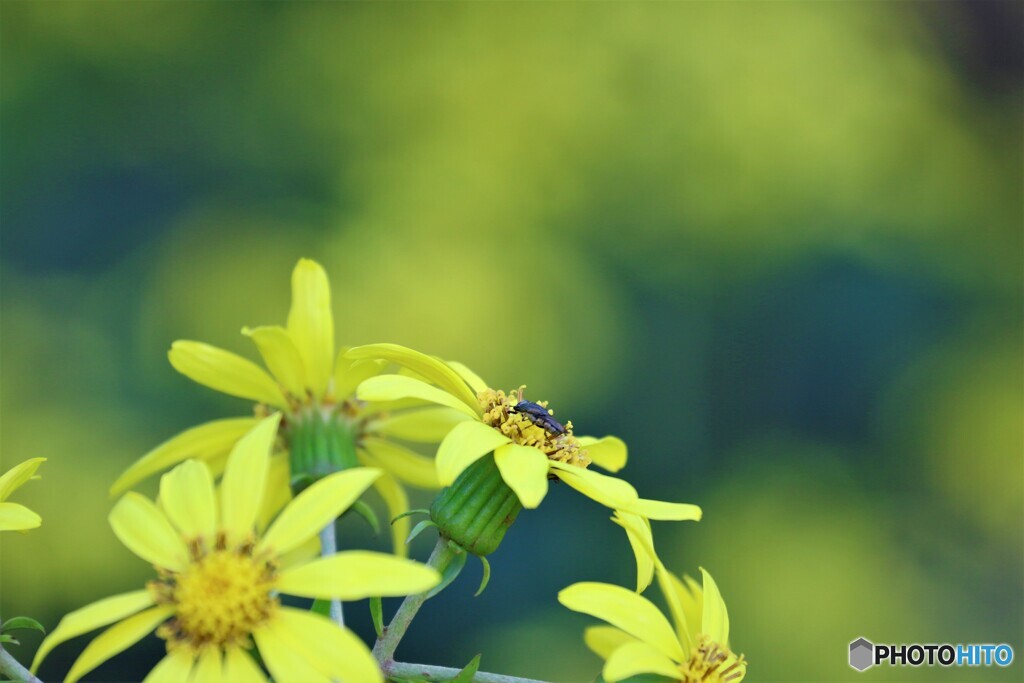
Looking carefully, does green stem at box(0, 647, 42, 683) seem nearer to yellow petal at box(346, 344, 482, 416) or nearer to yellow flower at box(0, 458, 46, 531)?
yellow flower at box(0, 458, 46, 531)

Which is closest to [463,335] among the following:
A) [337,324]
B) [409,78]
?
[337,324]

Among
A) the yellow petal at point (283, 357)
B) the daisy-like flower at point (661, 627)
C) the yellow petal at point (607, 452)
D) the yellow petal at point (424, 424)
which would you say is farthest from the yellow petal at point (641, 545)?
the yellow petal at point (283, 357)

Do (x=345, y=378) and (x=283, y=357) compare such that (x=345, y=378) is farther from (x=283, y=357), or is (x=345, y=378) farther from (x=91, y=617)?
(x=91, y=617)

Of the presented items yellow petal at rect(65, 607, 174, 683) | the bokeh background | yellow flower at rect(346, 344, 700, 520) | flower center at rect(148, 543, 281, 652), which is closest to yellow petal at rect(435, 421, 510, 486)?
yellow flower at rect(346, 344, 700, 520)

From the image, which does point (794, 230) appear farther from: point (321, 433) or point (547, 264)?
point (321, 433)

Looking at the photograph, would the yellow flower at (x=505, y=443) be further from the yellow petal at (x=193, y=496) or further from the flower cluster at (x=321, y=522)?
the yellow petal at (x=193, y=496)
